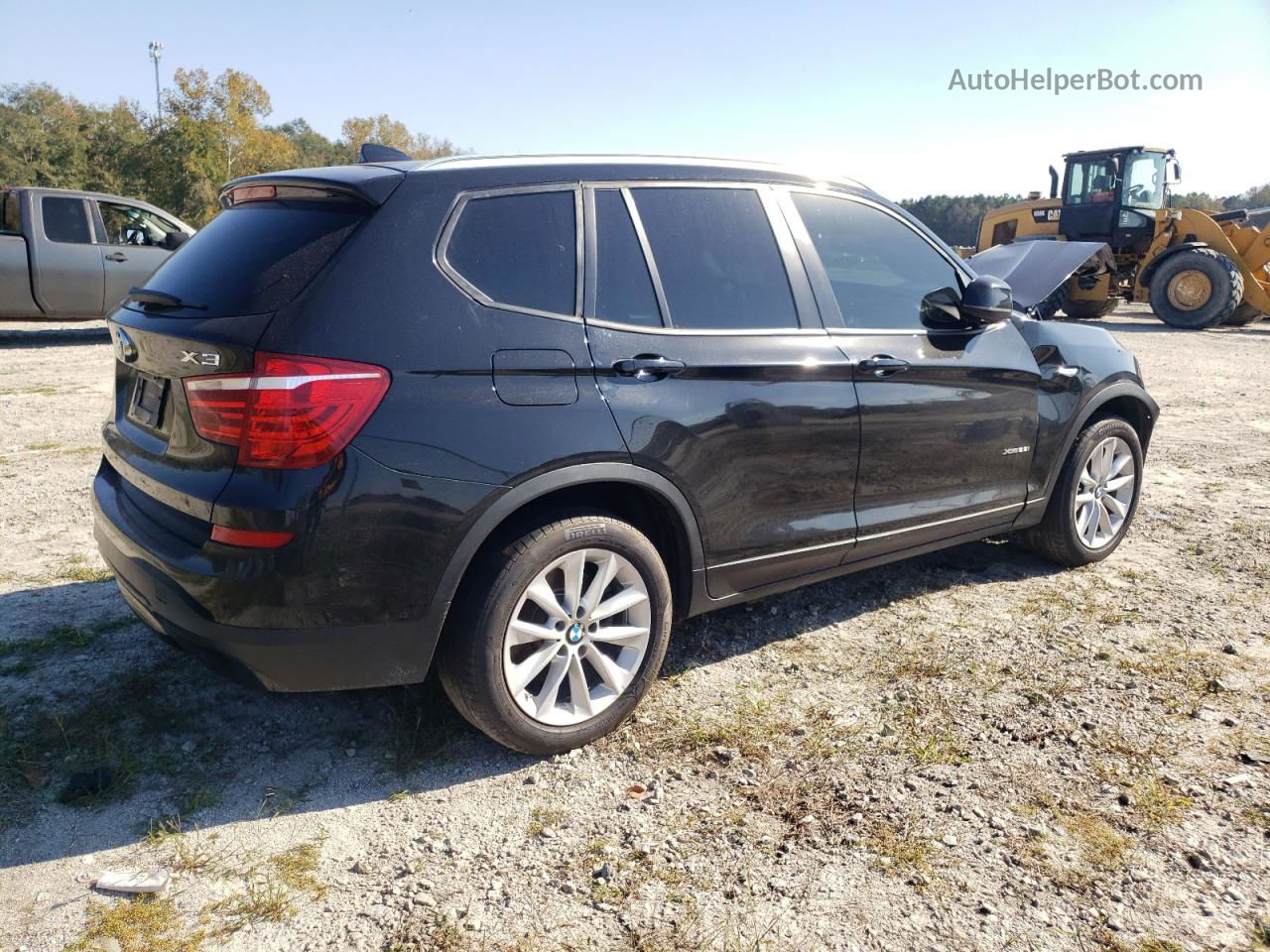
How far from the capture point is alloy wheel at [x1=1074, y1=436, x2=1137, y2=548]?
476 cm

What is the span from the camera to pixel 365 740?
3154mm

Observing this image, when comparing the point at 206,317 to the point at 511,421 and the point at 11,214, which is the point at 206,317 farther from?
the point at 11,214

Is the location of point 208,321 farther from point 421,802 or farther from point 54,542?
point 54,542

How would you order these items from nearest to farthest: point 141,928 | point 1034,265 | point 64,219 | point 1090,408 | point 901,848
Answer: point 141,928 < point 901,848 < point 1090,408 < point 1034,265 < point 64,219

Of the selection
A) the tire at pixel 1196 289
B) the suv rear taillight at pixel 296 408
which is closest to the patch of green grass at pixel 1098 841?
the suv rear taillight at pixel 296 408

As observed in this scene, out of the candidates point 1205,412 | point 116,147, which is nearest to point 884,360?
point 1205,412

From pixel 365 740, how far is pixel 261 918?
2.79 feet

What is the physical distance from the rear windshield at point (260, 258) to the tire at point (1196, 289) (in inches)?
711

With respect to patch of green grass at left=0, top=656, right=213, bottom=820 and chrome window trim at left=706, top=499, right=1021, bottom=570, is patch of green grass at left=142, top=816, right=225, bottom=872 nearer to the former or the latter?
patch of green grass at left=0, top=656, right=213, bottom=820

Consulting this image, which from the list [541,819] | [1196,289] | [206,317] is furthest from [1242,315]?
[206,317]

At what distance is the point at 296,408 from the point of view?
98.1 inches

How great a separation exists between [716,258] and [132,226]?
37.6 feet

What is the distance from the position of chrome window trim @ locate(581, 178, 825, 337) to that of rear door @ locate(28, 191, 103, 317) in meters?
10.8

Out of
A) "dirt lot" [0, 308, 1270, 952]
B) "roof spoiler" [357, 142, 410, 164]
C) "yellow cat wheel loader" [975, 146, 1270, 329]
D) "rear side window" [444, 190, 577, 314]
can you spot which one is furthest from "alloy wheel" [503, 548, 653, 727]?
"yellow cat wheel loader" [975, 146, 1270, 329]
